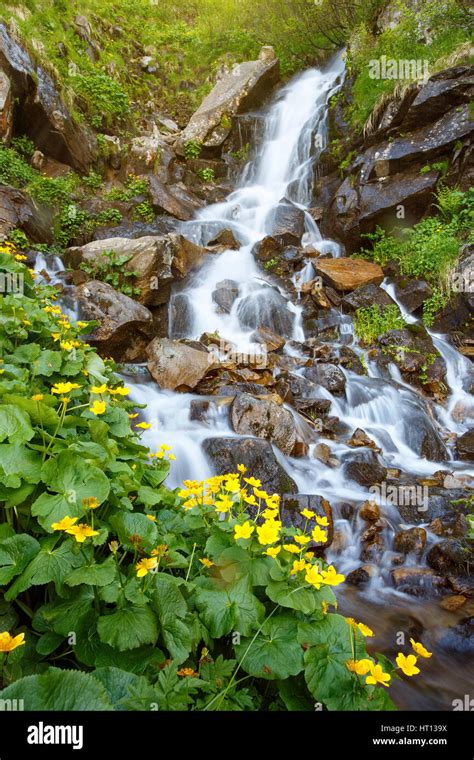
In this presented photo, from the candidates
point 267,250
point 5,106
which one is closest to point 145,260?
point 267,250

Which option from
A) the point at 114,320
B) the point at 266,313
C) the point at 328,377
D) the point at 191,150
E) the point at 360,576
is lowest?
the point at 360,576

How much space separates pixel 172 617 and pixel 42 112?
1290 cm

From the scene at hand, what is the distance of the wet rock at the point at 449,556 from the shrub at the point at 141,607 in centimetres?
307

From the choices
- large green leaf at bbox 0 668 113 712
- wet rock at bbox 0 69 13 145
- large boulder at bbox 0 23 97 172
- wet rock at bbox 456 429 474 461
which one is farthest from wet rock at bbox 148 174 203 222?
large green leaf at bbox 0 668 113 712

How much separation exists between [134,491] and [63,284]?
7092 millimetres

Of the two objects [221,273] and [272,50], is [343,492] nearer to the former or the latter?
[221,273]

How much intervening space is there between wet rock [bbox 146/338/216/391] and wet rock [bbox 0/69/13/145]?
7.02 metres

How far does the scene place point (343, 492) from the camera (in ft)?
18.3

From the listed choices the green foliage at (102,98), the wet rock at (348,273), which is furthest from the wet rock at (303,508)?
the green foliage at (102,98)

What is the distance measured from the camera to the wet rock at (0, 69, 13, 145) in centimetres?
980

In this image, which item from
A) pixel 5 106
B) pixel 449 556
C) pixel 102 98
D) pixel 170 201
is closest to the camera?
pixel 449 556

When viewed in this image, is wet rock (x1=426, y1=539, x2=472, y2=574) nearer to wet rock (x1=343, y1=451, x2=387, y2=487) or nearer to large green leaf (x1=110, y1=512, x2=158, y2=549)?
wet rock (x1=343, y1=451, x2=387, y2=487)

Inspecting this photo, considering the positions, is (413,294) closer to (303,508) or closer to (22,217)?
(303,508)

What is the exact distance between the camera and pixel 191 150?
47.6 feet
